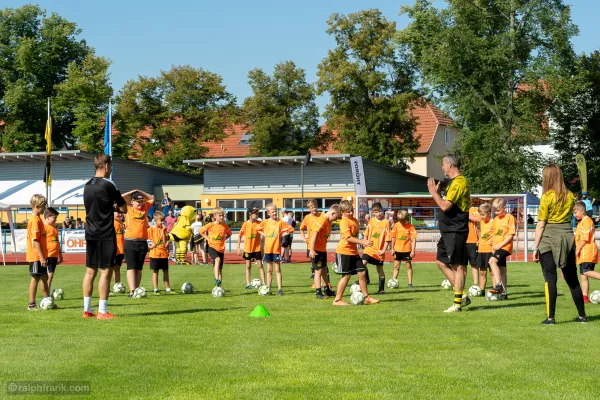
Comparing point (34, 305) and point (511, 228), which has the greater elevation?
point (511, 228)

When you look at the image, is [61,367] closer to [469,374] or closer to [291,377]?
[291,377]

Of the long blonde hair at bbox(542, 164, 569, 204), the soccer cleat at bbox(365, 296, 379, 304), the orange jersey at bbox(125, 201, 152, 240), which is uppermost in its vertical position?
the long blonde hair at bbox(542, 164, 569, 204)

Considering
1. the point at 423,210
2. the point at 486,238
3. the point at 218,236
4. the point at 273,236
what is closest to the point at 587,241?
the point at 486,238

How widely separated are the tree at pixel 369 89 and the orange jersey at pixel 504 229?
37854 millimetres

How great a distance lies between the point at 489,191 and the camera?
147 ft

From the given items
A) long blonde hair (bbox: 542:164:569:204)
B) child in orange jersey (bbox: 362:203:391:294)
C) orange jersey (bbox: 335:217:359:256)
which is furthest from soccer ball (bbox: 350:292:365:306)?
long blonde hair (bbox: 542:164:569:204)

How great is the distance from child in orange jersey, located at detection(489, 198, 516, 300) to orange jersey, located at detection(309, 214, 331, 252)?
2976mm

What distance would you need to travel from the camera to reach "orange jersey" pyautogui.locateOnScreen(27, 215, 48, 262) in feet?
42.8

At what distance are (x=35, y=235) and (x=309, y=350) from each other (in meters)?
6.30

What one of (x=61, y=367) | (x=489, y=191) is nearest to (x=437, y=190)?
(x=61, y=367)

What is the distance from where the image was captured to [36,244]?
1301 centimetres

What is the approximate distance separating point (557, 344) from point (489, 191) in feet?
120

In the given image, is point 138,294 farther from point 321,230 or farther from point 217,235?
point 321,230

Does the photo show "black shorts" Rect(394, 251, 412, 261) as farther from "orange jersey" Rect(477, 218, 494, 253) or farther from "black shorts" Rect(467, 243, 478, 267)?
"orange jersey" Rect(477, 218, 494, 253)
